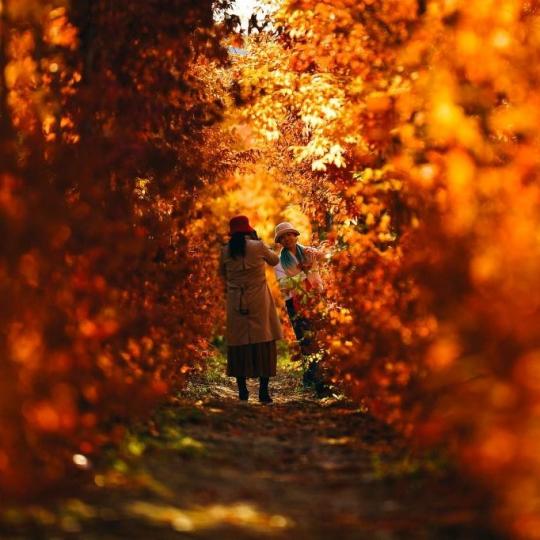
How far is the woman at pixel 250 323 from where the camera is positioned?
13344mm

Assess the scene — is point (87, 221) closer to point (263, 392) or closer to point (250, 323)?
point (250, 323)

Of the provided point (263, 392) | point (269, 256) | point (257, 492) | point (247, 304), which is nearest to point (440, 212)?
point (257, 492)

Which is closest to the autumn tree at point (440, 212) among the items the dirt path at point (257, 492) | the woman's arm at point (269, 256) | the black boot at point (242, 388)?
the dirt path at point (257, 492)

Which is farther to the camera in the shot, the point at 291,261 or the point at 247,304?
the point at 291,261

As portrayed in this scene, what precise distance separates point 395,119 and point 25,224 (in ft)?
11.8

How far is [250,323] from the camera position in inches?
527

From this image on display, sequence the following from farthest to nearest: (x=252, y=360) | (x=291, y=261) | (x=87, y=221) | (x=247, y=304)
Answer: (x=291, y=261)
(x=252, y=360)
(x=247, y=304)
(x=87, y=221)

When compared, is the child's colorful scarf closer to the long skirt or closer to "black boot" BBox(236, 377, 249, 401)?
the long skirt

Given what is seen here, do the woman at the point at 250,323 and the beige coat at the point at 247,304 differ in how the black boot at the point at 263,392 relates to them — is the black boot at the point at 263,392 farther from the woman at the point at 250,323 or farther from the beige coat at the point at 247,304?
the beige coat at the point at 247,304

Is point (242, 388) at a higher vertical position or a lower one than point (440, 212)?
lower

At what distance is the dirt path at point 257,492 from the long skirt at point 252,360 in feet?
11.6

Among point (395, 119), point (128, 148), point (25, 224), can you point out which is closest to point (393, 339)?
point (395, 119)

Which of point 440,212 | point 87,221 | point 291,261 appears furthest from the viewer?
point 291,261

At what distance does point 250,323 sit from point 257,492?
275 inches
